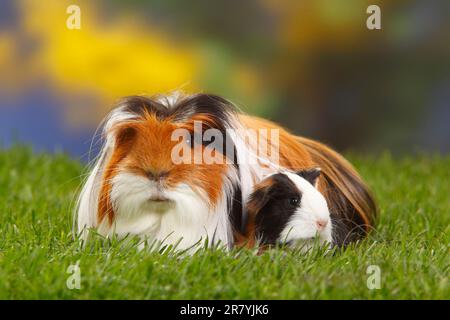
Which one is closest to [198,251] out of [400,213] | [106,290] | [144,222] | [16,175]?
[144,222]

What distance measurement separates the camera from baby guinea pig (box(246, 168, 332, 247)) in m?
3.64

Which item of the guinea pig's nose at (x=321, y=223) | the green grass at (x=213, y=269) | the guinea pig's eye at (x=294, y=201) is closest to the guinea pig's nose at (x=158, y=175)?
the green grass at (x=213, y=269)

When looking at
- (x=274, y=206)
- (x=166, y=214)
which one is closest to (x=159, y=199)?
(x=166, y=214)

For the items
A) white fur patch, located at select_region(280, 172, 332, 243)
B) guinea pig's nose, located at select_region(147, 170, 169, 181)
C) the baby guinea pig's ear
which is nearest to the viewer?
guinea pig's nose, located at select_region(147, 170, 169, 181)

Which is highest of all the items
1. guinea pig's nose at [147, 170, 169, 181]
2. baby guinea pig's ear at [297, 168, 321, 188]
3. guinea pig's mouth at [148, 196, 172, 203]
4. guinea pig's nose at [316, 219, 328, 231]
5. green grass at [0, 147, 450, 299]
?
guinea pig's nose at [147, 170, 169, 181]

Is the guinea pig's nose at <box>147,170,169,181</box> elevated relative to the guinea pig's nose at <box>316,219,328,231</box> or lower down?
elevated

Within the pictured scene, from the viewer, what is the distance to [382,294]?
3.28m

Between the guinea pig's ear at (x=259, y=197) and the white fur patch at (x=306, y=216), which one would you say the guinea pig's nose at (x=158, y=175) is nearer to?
the guinea pig's ear at (x=259, y=197)

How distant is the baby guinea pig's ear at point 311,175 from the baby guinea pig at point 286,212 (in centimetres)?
11

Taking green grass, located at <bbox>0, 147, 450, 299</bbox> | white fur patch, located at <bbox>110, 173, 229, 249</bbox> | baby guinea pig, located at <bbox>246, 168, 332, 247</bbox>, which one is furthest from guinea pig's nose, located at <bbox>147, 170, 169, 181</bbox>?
baby guinea pig, located at <bbox>246, 168, 332, 247</bbox>

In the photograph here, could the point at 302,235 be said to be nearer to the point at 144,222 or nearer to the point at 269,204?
the point at 269,204

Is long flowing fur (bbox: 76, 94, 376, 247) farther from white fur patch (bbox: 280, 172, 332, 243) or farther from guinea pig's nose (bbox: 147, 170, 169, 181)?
white fur patch (bbox: 280, 172, 332, 243)

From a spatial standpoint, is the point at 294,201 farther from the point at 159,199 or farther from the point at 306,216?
the point at 159,199

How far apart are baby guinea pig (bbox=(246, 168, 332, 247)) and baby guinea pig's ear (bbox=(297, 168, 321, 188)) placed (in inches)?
4.4
